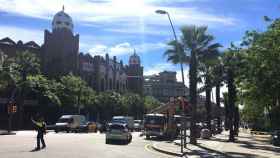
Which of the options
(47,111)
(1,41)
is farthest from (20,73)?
(1,41)

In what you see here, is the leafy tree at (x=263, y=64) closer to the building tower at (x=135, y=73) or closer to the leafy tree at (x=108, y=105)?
the leafy tree at (x=108, y=105)

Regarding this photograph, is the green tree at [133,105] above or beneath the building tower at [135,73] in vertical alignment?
beneath

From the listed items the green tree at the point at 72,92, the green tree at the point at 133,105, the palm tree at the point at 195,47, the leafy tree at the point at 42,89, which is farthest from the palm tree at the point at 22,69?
the palm tree at the point at 195,47

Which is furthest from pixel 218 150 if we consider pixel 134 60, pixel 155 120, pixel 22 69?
pixel 134 60

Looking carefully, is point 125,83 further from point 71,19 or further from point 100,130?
point 100,130

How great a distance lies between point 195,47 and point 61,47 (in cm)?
6441

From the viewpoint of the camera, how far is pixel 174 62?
44.8m

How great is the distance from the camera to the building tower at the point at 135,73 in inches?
5605

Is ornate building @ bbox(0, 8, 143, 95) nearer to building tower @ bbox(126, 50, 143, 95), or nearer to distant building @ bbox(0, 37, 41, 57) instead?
distant building @ bbox(0, 37, 41, 57)

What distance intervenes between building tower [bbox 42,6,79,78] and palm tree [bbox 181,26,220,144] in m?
58.6

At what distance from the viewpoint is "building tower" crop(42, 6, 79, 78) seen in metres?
99.8

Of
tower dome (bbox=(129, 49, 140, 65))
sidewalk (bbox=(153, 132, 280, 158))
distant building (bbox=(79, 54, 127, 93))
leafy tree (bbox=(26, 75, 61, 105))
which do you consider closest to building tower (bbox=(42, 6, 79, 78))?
distant building (bbox=(79, 54, 127, 93))

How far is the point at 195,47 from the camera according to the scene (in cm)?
4312

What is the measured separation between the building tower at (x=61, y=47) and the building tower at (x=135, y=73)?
37.3m
